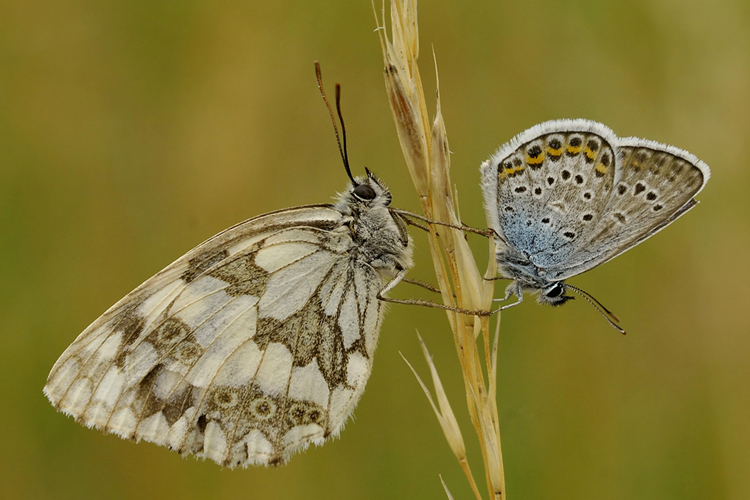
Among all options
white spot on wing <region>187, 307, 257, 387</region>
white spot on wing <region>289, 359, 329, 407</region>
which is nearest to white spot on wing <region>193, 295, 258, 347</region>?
white spot on wing <region>187, 307, 257, 387</region>

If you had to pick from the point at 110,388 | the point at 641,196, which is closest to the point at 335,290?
the point at 110,388

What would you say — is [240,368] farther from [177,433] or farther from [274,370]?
[177,433]

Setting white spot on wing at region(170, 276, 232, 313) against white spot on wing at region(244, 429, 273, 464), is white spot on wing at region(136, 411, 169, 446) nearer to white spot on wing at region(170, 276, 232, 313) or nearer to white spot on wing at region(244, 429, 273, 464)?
white spot on wing at region(244, 429, 273, 464)

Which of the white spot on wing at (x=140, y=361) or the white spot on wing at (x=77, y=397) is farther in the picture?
the white spot on wing at (x=140, y=361)

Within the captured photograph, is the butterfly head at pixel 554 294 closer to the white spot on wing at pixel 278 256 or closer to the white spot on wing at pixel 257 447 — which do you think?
the white spot on wing at pixel 278 256

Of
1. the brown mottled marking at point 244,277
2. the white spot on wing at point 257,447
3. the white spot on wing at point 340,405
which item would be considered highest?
the brown mottled marking at point 244,277

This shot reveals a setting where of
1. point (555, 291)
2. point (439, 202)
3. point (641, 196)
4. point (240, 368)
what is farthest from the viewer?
point (240, 368)

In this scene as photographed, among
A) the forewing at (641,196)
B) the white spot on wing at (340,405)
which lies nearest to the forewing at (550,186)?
the forewing at (641,196)
